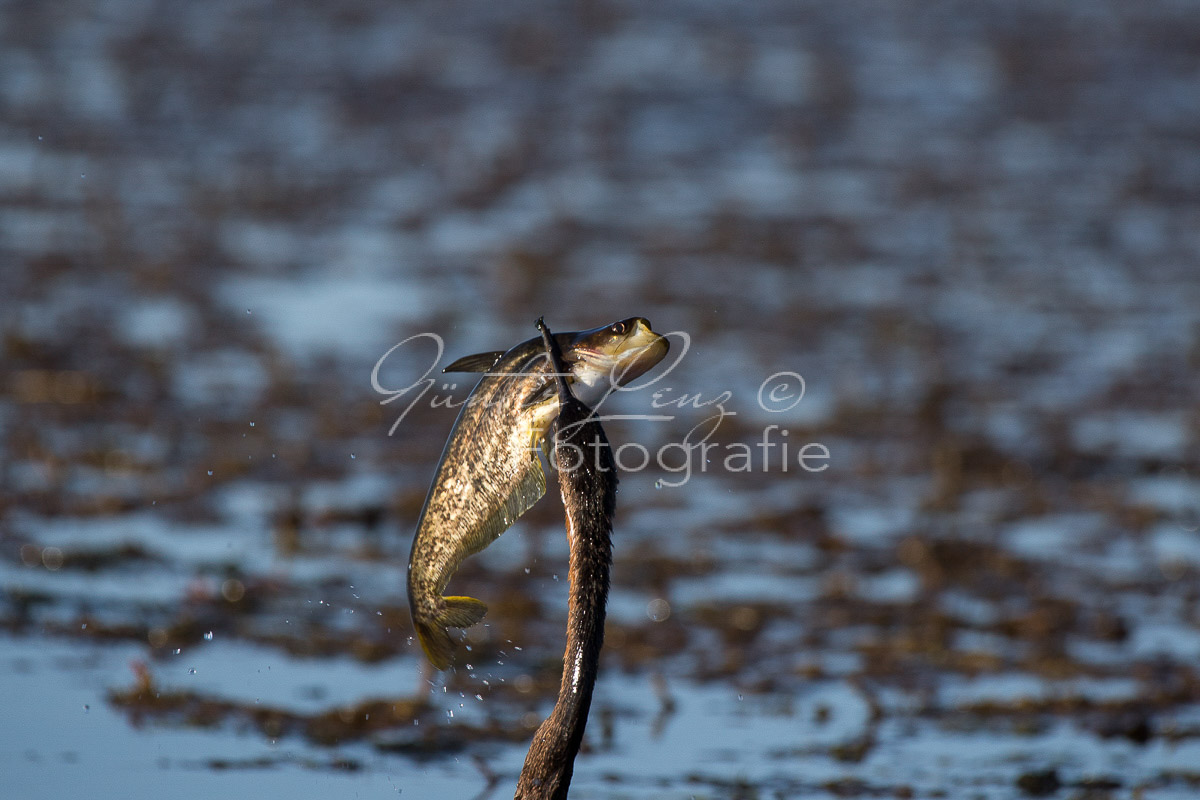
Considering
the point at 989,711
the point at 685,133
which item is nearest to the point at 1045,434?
the point at 989,711

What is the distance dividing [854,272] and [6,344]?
17.7ft

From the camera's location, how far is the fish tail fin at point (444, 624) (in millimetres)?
3762

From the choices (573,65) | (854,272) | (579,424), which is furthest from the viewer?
(573,65)

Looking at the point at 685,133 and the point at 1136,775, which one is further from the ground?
the point at 1136,775

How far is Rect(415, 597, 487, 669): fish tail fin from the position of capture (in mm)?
3762

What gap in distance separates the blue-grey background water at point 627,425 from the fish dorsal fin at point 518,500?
1087mm

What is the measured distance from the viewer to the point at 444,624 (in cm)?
378

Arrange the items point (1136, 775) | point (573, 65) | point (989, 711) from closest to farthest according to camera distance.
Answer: point (1136, 775) < point (989, 711) < point (573, 65)

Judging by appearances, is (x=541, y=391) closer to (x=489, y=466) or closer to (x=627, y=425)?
(x=489, y=466)

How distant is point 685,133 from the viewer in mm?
15711

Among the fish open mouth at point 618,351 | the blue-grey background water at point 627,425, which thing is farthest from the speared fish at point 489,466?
the blue-grey background water at point 627,425

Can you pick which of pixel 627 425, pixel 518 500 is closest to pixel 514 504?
pixel 518 500

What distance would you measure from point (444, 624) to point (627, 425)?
465cm

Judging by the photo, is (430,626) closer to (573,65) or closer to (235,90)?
(235,90)
